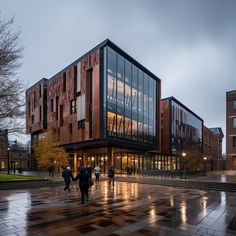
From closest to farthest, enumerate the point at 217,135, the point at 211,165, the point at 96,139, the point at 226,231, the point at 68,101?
the point at 226,231 → the point at 96,139 → the point at 68,101 → the point at 211,165 → the point at 217,135

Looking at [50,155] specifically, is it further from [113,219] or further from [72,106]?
[113,219]

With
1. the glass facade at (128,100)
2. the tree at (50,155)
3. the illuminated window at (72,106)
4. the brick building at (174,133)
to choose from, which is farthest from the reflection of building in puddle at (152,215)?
the brick building at (174,133)

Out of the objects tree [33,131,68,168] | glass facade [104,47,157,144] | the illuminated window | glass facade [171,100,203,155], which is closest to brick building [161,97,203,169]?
glass facade [171,100,203,155]

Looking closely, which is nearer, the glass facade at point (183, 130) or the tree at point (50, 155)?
the tree at point (50, 155)

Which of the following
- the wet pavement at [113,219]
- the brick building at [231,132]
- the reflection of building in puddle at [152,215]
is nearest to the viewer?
the wet pavement at [113,219]

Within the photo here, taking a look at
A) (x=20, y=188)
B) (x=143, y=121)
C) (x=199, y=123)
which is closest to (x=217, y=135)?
(x=199, y=123)

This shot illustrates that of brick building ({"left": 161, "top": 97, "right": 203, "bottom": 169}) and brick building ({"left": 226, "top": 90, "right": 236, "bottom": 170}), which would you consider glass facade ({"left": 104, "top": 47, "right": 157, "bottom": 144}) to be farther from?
brick building ({"left": 226, "top": 90, "right": 236, "bottom": 170})

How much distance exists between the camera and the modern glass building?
43.9 m

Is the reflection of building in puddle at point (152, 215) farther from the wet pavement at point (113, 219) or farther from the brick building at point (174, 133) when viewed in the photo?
the brick building at point (174, 133)

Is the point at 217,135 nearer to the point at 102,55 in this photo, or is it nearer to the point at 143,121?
the point at 143,121

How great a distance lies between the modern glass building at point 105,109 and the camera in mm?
43875

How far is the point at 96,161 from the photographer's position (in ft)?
177

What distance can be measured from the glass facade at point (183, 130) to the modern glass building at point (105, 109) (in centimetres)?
932

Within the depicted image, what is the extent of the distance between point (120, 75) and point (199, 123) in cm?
5431
